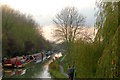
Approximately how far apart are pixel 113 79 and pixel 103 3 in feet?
13.0

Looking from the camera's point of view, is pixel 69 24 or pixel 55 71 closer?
pixel 55 71

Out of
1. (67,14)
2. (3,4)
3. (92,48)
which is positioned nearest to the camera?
(92,48)

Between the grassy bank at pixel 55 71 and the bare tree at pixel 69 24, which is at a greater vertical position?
the bare tree at pixel 69 24

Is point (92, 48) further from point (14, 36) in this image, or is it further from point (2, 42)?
point (2, 42)

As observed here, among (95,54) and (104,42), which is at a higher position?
(104,42)

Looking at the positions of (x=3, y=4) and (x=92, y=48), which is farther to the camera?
(x=3, y=4)

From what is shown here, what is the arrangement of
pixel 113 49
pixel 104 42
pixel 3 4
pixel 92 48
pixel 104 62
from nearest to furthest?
pixel 113 49, pixel 104 62, pixel 104 42, pixel 92 48, pixel 3 4

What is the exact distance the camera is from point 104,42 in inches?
322

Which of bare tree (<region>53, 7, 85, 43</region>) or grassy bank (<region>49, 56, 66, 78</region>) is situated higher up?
bare tree (<region>53, 7, 85, 43</region>)

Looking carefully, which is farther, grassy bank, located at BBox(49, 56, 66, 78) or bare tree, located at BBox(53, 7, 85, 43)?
bare tree, located at BBox(53, 7, 85, 43)

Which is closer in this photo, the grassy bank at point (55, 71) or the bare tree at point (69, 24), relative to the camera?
the grassy bank at point (55, 71)

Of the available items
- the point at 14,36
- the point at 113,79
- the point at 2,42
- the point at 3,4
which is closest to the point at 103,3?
the point at 113,79

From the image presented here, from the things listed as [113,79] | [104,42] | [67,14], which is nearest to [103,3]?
[104,42]

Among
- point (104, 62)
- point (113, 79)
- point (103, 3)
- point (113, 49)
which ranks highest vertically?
point (103, 3)
